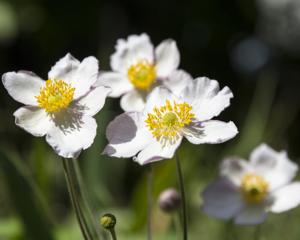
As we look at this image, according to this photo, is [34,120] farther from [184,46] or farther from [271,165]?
[184,46]

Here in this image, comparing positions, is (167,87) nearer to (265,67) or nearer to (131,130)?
(131,130)

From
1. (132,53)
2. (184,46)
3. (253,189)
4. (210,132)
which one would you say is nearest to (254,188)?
(253,189)

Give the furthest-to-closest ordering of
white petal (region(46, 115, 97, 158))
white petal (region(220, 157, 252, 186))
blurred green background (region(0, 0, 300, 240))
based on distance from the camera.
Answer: blurred green background (region(0, 0, 300, 240)), white petal (region(220, 157, 252, 186)), white petal (region(46, 115, 97, 158))

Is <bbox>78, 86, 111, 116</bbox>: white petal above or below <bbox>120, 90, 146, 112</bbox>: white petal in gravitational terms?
above

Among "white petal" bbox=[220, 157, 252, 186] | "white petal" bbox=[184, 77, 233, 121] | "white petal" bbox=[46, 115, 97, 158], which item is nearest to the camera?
"white petal" bbox=[46, 115, 97, 158]

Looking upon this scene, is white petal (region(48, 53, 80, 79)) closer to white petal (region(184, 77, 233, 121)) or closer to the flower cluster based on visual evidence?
the flower cluster

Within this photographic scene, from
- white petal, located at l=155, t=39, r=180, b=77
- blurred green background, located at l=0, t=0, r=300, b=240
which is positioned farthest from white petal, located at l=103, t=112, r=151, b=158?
blurred green background, located at l=0, t=0, r=300, b=240

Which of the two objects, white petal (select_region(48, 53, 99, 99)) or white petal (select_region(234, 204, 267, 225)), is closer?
white petal (select_region(48, 53, 99, 99))

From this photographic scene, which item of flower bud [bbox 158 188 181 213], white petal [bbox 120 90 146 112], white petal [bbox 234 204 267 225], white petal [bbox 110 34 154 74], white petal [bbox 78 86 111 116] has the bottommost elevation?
white petal [bbox 234 204 267 225]

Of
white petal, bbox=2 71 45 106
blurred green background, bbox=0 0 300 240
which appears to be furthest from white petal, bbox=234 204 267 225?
blurred green background, bbox=0 0 300 240
